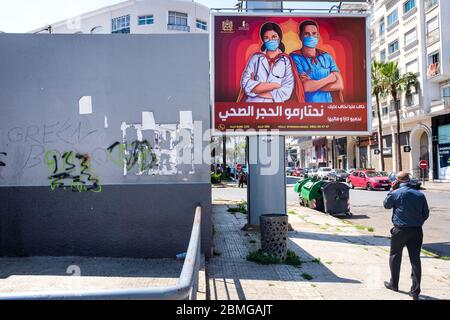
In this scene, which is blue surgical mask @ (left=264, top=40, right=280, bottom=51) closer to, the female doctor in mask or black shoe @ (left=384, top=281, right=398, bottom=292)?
the female doctor in mask

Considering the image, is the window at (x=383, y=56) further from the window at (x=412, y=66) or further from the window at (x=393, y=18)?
the window at (x=412, y=66)

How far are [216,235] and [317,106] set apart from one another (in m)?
3.79

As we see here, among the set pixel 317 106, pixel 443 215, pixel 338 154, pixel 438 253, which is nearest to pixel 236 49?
pixel 317 106

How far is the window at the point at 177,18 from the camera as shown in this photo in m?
51.7

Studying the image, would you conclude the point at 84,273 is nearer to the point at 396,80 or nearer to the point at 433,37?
the point at 433,37

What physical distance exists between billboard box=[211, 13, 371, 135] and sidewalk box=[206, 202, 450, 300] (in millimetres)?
2502

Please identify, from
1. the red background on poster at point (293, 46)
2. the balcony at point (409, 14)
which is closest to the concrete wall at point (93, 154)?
the red background on poster at point (293, 46)

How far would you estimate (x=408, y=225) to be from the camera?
5723 millimetres

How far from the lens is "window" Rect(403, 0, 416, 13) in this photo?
120 ft

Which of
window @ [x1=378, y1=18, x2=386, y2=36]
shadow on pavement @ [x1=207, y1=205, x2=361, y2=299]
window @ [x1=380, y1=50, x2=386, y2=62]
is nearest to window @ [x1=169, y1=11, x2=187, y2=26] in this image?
window @ [x1=378, y1=18, x2=386, y2=36]

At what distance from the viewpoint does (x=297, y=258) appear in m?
7.34

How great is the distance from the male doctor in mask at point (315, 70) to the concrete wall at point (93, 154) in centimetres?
315

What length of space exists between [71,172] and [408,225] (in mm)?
5516
